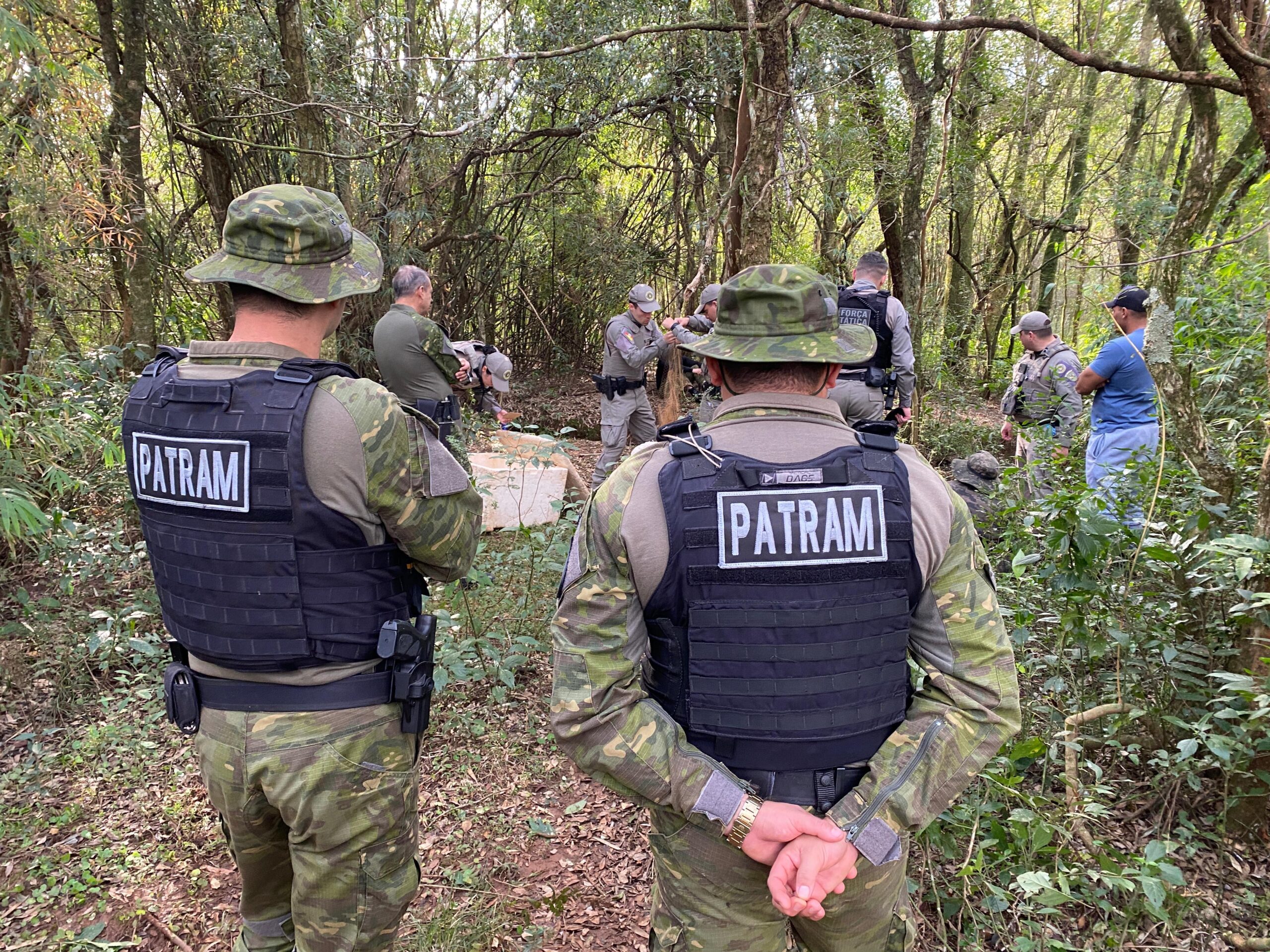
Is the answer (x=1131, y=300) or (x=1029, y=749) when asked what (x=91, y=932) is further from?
(x=1131, y=300)

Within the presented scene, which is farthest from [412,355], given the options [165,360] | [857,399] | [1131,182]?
[1131,182]

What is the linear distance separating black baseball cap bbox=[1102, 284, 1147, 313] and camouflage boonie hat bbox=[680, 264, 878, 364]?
12.2 feet

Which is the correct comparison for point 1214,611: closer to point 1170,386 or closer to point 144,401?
point 1170,386

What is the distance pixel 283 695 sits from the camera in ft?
5.36

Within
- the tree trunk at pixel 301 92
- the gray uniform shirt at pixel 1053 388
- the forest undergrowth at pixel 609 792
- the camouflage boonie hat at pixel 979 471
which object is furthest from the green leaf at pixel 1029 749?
the tree trunk at pixel 301 92

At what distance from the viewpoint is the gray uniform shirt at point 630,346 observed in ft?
20.9

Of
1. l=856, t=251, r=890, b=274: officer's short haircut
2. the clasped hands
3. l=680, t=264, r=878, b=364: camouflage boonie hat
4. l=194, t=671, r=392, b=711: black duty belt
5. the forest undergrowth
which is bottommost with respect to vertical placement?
the forest undergrowth

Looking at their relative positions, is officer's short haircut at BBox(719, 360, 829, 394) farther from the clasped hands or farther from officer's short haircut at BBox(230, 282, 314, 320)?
officer's short haircut at BBox(230, 282, 314, 320)

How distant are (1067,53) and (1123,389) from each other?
108 inches

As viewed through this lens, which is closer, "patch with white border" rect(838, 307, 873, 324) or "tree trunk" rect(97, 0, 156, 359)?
"tree trunk" rect(97, 0, 156, 359)

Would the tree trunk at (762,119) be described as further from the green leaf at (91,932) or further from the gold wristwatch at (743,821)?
the green leaf at (91,932)

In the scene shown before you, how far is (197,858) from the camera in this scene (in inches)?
104

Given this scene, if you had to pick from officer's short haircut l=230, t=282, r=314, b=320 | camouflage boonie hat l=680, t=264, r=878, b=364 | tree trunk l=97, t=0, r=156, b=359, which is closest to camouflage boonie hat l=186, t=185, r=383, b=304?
officer's short haircut l=230, t=282, r=314, b=320

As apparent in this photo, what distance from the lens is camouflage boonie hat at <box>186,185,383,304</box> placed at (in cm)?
168
